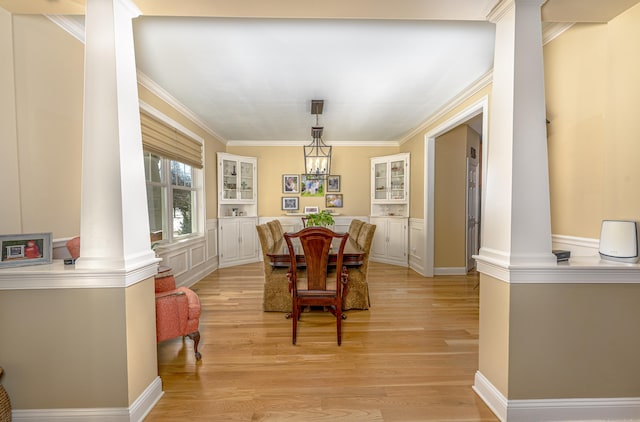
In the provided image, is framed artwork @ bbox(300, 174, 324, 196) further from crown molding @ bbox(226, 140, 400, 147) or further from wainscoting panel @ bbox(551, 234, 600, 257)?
wainscoting panel @ bbox(551, 234, 600, 257)

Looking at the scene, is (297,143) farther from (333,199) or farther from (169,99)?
(169,99)

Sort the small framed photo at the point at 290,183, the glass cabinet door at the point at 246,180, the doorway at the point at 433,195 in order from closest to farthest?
the doorway at the point at 433,195
the glass cabinet door at the point at 246,180
the small framed photo at the point at 290,183

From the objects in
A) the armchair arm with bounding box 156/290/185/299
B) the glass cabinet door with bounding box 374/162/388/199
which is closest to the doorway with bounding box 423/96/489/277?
the glass cabinet door with bounding box 374/162/388/199

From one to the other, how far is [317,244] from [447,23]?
1.99 metres

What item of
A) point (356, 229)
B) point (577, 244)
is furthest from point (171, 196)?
point (577, 244)

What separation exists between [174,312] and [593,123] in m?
3.30

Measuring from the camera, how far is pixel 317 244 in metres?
2.25

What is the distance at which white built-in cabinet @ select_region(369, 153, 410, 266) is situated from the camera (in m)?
5.09

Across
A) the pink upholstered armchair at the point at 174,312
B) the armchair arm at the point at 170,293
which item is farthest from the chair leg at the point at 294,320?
the armchair arm at the point at 170,293

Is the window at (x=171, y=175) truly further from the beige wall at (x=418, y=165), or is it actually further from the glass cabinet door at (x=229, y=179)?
the beige wall at (x=418, y=165)

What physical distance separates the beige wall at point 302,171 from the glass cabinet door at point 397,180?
619 mm

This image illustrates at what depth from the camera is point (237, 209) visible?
5629 millimetres

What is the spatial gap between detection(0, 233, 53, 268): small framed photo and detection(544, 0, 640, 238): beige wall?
355 centimetres

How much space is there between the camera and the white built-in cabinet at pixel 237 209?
505 centimetres
